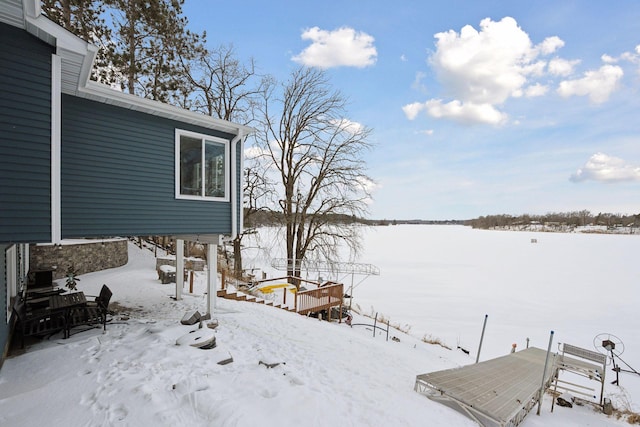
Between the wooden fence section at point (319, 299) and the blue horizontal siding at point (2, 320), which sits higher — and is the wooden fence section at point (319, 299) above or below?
below

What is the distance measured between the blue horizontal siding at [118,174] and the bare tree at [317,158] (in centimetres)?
1062

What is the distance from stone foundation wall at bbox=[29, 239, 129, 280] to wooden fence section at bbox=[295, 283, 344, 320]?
7.87 m

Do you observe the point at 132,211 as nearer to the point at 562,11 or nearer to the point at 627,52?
the point at 562,11

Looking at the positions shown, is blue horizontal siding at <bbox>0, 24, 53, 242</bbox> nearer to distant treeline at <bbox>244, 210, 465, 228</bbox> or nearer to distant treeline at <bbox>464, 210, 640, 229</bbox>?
distant treeline at <bbox>244, 210, 465, 228</bbox>

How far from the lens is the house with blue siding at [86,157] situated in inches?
140

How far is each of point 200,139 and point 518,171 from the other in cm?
4305

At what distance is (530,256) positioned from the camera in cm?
3272

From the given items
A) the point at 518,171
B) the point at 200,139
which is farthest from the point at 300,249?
the point at 518,171

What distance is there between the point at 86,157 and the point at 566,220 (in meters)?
111

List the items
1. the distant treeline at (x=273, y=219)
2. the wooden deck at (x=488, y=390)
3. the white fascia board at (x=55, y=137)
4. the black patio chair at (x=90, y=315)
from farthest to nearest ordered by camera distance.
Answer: the distant treeline at (x=273, y=219) → the black patio chair at (x=90, y=315) → the wooden deck at (x=488, y=390) → the white fascia board at (x=55, y=137)

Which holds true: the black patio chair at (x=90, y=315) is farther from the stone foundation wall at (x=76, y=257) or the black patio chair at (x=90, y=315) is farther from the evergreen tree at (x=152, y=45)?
the evergreen tree at (x=152, y=45)

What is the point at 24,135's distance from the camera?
3604 mm

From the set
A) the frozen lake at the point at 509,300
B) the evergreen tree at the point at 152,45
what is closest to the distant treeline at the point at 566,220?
the frozen lake at the point at 509,300

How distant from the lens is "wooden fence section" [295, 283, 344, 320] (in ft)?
Answer: 34.3
